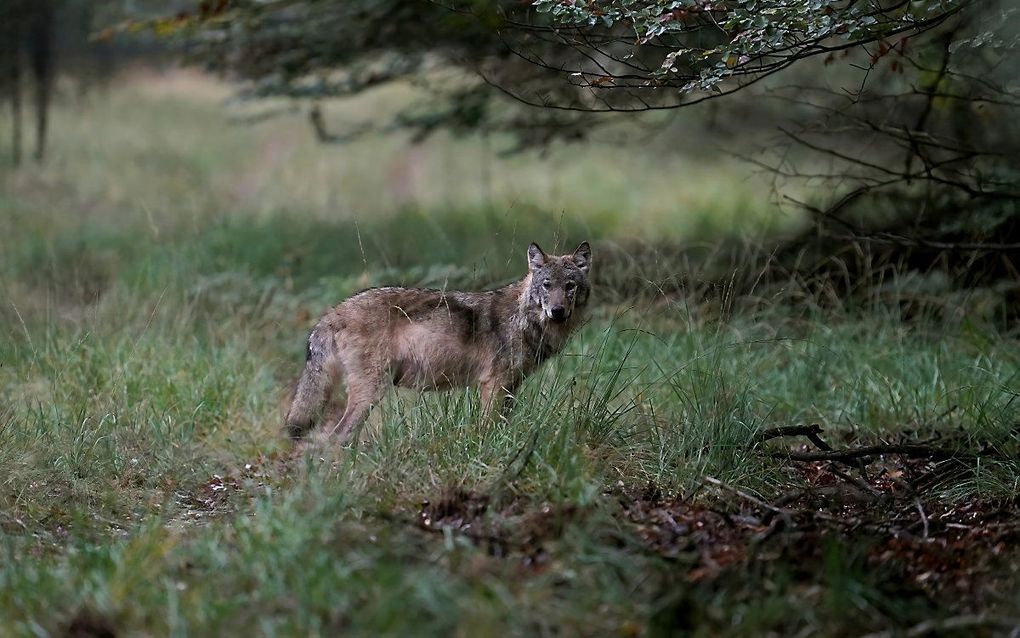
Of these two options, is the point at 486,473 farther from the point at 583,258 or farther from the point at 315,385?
the point at 583,258

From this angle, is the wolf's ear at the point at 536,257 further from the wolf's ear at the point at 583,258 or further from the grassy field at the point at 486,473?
the grassy field at the point at 486,473

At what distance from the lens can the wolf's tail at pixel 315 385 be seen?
7.49m

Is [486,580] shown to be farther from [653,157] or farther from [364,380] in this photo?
[653,157]

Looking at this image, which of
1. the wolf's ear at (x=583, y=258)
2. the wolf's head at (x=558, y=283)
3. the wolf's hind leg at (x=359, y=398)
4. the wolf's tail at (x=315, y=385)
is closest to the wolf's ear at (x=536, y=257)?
the wolf's head at (x=558, y=283)

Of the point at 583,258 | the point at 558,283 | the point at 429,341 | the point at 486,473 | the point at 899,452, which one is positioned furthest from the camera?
the point at 583,258

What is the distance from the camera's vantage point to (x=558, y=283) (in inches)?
291

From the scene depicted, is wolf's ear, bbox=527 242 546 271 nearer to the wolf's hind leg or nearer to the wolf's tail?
the wolf's hind leg

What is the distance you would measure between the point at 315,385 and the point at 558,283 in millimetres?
1648

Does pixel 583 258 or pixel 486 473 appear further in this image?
pixel 583 258

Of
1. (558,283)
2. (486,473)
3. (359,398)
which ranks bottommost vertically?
(359,398)

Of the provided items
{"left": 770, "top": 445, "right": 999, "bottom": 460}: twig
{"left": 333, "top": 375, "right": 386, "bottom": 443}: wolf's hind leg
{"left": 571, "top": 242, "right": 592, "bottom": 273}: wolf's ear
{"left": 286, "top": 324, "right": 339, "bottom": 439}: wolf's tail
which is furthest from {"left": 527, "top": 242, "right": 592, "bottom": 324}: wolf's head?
{"left": 770, "top": 445, "right": 999, "bottom": 460}: twig

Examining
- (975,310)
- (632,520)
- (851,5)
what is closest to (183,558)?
(632,520)

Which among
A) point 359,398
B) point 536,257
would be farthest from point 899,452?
point 359,398

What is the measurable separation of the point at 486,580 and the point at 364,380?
10.7 ft
